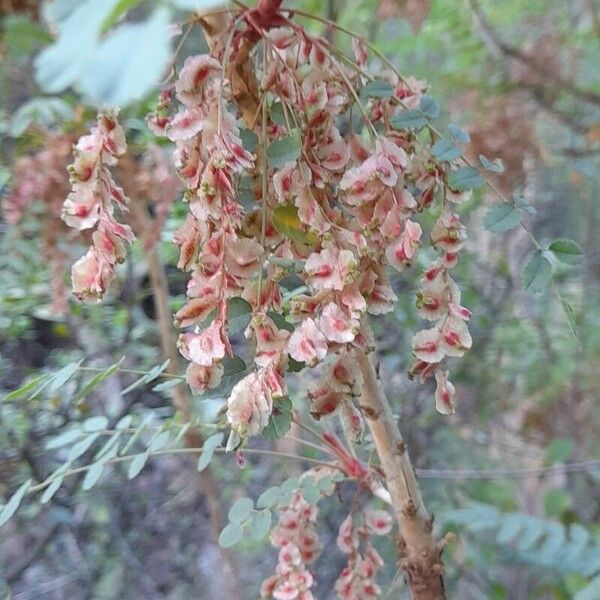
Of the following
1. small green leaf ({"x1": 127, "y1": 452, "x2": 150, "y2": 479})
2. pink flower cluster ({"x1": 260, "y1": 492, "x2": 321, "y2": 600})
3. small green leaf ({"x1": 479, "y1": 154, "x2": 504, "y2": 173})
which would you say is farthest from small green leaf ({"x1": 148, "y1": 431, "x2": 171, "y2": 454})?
small green leaf ({"x1": 479, "y1": 154, "x2": 504, "y2": 173})

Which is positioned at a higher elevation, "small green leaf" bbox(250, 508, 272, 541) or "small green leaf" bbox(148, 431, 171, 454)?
"small green leaf" bbox(148, 431, 171, 454)

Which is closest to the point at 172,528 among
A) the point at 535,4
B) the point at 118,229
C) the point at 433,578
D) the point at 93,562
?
the point at 93,562

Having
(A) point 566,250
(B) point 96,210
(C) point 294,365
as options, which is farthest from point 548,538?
(B) point 96,210

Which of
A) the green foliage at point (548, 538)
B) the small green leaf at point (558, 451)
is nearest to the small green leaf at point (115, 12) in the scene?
the green foliage at point (548, 538)

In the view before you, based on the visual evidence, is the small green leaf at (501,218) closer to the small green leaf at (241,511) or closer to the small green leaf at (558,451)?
the small green leaf at (241,511)

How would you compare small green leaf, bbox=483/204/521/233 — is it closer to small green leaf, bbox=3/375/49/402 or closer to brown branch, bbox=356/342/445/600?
brown branch, bbox=356/342/445/600

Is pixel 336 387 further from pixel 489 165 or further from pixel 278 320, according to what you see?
pixel 489 165

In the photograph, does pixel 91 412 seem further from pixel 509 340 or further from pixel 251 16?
pixel 509 340
